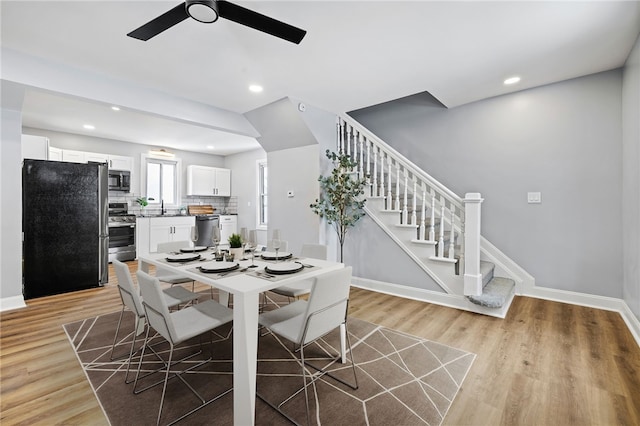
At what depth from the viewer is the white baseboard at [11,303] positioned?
10.5ft

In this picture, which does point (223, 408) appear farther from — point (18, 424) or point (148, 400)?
point (18, 424)

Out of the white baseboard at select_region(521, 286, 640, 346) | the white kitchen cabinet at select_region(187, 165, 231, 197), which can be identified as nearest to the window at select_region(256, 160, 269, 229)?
the white kitchen cabinet at select_region(187, 165, 231, 197)

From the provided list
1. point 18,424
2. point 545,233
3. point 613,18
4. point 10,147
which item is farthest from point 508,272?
point 10,147

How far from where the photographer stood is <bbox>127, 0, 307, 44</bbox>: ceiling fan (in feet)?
5.13

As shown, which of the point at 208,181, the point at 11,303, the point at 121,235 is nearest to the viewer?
the point at 11,303

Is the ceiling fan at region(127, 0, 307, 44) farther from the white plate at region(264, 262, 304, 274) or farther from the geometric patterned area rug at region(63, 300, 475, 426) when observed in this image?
the geometric patterned area rug at region(63, 300, 475, 426)

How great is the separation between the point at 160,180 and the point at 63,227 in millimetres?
3269

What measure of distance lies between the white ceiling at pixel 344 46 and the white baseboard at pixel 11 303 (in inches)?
97.8

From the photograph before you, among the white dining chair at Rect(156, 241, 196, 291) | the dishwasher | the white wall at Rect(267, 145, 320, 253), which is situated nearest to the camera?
the white dining chair at Rect(156, 241, 196, 291)

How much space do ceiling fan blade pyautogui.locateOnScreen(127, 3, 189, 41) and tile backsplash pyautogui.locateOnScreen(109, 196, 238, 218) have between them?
5.39 m

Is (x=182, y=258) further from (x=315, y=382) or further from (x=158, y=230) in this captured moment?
(x=158, y=230)

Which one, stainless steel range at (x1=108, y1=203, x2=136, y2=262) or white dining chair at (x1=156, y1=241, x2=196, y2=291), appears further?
stainless steel range at (x1=108, y1=203, x2=136, y2=262)

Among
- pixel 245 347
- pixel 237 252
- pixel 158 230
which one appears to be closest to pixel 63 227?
pixel 158 230

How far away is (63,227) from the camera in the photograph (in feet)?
12.3
